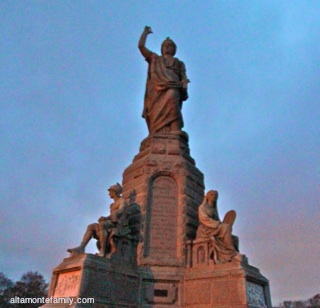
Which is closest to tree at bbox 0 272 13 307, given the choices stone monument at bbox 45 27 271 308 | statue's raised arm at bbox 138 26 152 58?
stone monument at bbox 45 27 271 308

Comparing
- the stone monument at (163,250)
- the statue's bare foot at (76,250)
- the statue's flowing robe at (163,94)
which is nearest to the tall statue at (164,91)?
the statue's flowing robe at (163,94)

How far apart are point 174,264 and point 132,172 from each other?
374cm

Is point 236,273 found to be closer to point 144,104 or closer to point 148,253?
point 148,253

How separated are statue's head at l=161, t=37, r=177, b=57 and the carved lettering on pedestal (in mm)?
10209

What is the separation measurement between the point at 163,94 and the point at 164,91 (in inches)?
5.2

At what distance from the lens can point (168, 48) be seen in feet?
50.7

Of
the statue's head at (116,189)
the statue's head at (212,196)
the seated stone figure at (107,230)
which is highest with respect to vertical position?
the statue's head at (116,189)

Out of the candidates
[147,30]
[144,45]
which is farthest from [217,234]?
[147,30]

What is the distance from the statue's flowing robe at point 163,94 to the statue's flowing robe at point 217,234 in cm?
448

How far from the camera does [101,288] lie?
9.07 m

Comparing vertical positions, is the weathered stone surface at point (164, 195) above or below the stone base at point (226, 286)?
above

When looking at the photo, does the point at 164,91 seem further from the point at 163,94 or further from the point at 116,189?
the point at 116,189

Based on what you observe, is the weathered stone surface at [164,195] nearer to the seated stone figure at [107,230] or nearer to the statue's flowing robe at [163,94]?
the seated stone figure at [107,230]

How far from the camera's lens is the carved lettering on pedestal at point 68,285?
8.72m
